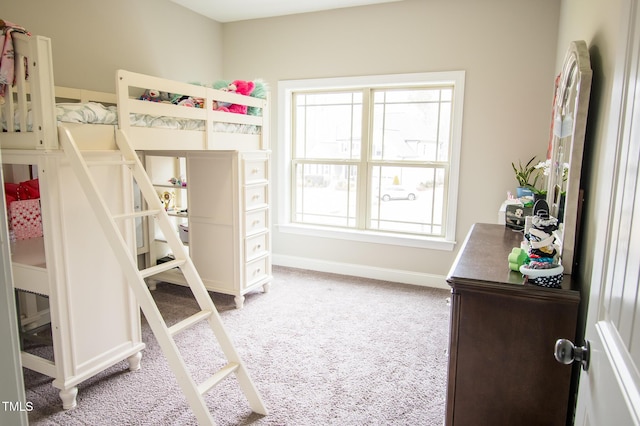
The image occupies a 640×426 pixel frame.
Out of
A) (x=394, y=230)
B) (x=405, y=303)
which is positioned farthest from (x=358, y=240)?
(x=405, y=303)

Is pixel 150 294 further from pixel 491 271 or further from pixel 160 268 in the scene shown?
pixel 491 271

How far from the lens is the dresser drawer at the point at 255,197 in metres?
3.41

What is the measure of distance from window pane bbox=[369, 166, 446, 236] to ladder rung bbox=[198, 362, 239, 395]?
95.5 inches

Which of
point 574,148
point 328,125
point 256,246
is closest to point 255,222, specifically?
point 256,246

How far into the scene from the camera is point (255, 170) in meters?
3.51

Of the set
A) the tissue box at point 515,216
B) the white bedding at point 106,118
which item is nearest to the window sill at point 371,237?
the tissue box at point 515,216

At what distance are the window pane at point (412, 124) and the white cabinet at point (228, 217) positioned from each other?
1.20 m

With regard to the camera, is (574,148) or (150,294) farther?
(150,294)

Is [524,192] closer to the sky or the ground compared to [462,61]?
closer to the ground

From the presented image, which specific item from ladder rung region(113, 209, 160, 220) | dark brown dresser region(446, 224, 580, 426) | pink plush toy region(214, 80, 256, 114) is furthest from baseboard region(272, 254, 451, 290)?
ladder rung region(113, 209, 160, 220)

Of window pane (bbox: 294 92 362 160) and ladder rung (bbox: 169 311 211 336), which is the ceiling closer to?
window pane (bbox: 294 92 362 160)

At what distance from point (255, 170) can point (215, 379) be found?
192 centimetres

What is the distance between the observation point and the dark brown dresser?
4.86 feet

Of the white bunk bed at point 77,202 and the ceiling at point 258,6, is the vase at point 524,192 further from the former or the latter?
the white bunk bed at point 77,202
